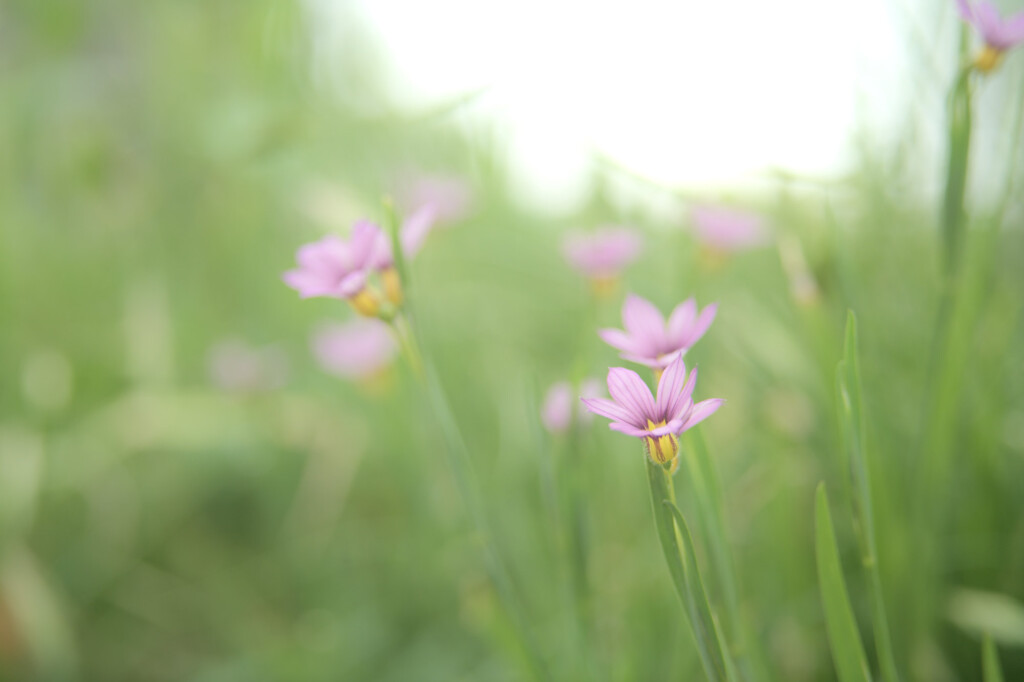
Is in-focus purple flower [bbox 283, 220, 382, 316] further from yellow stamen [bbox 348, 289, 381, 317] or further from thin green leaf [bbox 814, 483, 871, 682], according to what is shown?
thin green leaf [bbox 814, 483, 871, 682]

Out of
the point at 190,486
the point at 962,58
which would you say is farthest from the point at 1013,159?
the point at 190,486

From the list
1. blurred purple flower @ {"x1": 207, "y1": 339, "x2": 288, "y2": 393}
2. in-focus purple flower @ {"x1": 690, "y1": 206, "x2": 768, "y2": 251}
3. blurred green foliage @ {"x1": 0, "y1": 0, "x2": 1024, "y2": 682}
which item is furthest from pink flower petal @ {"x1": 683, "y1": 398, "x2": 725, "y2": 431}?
blurred purple flower @ {"x1": 207, "y1": 339, "x2": 288, "y2": 393}

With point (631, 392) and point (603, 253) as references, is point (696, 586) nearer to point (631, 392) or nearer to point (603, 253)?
point (631, 392)

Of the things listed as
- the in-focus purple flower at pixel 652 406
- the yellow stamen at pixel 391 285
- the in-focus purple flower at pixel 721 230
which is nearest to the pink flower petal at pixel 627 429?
the in-focus purple flower at pixel 652 406

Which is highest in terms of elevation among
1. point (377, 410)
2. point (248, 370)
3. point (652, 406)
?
point (652, 406)

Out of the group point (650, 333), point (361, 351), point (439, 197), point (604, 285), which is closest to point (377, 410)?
point (361, 351)

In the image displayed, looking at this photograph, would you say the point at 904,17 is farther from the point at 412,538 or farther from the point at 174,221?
the point at 174,221
